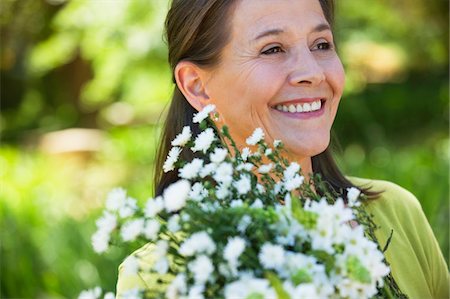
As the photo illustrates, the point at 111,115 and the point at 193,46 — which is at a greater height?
the point at 193,46

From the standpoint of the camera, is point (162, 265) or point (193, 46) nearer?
point (162, 265)

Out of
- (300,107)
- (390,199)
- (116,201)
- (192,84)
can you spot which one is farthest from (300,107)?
(116,201)

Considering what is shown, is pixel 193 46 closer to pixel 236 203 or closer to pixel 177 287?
pixel 236 203

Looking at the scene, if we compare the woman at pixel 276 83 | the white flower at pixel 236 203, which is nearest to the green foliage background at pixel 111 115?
the woman at pixel 276 83

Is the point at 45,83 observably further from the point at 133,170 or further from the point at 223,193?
the point at 223,193

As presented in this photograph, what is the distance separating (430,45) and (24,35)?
6708mm

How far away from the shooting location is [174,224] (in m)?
1.12

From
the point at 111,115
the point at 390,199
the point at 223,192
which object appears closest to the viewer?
the point at 223,192

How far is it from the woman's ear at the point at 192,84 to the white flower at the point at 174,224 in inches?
40.5

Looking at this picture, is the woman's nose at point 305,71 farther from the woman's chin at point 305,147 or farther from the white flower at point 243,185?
the white flower at point 243,185

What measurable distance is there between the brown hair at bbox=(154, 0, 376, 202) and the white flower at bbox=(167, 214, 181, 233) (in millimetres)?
990

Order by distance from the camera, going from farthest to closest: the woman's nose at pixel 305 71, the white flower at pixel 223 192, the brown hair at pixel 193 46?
the brown hair at pixel 193 46, the woman's nose at pixel 305 71, the white flower at pixel 223 192

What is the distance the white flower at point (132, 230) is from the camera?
1.09 meters

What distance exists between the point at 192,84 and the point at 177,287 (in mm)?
1156
